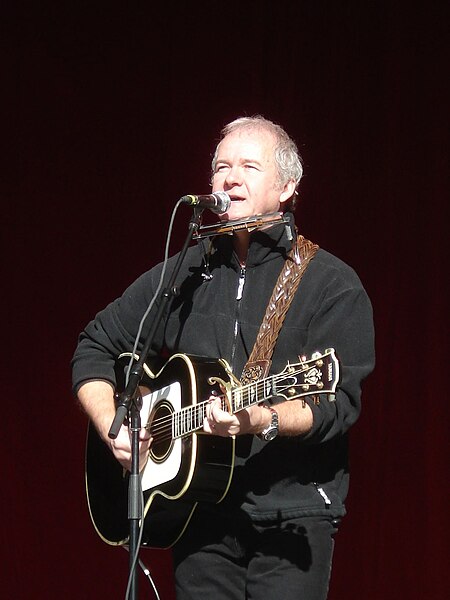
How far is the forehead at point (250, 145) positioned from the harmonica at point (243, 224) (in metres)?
0.29

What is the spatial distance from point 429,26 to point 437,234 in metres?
0.85

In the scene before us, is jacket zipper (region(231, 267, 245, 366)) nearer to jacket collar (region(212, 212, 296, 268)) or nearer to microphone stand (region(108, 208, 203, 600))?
jacket collar (region(212, 212, 296, 268))

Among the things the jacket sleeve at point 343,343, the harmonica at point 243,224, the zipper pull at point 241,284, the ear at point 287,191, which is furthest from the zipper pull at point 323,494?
the ear at point 287,191

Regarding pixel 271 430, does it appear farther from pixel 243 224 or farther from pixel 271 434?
pixel 243 224

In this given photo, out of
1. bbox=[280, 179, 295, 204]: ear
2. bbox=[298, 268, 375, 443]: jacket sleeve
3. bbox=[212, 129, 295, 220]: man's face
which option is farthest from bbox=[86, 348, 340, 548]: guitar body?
bbox=[280, 179, 295, 204]: ear

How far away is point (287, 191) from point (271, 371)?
25.1 inches

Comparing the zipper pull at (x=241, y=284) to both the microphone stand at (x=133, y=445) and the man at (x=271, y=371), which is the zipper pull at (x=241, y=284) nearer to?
the man at (x=271, y=371)

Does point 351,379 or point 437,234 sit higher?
point 437,234

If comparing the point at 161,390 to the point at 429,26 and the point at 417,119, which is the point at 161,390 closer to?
the point at 417,119

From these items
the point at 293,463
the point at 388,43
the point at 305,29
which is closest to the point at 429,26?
the point at 388,43

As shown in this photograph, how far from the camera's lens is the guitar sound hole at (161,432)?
2838 millimetres

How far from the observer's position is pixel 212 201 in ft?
9.13

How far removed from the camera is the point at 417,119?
4.19 meters

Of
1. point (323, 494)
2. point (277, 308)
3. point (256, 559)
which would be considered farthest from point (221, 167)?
point (256, 559)
